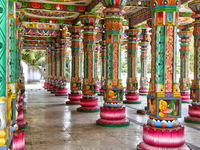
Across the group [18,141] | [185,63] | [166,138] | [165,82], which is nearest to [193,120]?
[166,138]

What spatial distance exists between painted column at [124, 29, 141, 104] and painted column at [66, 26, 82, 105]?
272 centimetres

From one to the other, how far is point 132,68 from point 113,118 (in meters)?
6.71

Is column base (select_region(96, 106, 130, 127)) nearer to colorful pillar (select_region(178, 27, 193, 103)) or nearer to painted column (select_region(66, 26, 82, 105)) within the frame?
painted column (select_region(66, 26, 82, 105))

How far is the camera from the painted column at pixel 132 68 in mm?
14089

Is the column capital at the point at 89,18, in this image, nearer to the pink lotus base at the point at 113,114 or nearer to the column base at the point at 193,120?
the pink lotus base at the point at 113,114

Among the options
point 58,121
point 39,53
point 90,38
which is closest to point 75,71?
point 90,38

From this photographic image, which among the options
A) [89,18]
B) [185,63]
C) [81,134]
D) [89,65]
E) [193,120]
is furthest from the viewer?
[185,63]

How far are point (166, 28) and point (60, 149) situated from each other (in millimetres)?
3450

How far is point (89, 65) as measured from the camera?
11406 millimetres

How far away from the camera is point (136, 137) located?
6660mm

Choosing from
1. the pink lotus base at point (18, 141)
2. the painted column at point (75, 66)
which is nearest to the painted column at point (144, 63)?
the painted column at point (75, 66)

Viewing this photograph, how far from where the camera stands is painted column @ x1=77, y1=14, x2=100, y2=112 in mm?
10953

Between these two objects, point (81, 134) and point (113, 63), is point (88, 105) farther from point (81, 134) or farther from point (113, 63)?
point (81, 134)

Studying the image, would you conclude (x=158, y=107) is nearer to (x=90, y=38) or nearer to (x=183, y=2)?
(x=183, y=2)
